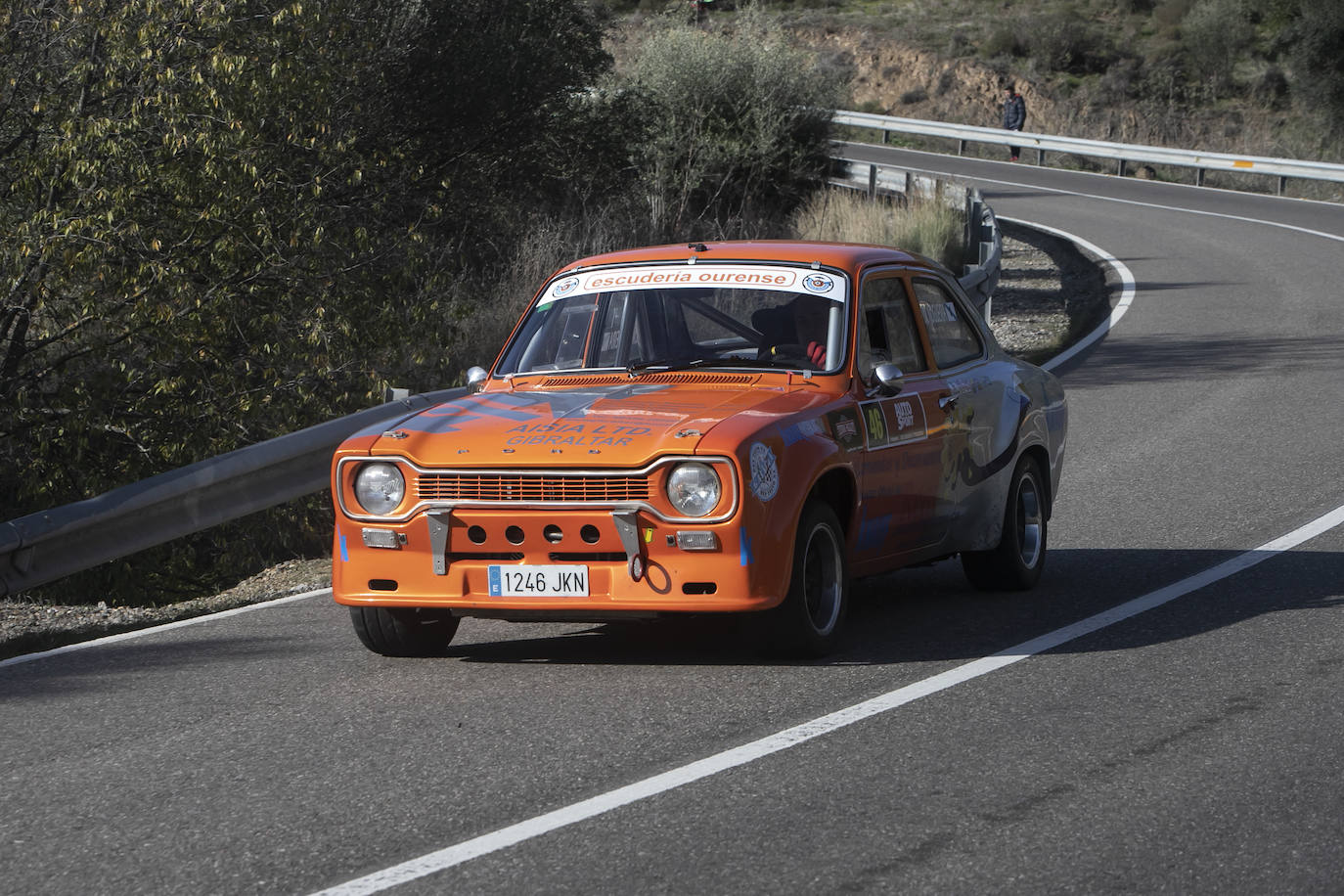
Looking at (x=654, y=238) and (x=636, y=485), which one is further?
(x=654, y=238)

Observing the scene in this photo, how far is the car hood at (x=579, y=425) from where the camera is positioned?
21.2 feet

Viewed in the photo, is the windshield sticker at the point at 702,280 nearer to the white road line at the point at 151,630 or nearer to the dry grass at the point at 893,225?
the white road line at the point at 151,630

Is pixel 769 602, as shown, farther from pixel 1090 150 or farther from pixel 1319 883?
pixel 1090 150

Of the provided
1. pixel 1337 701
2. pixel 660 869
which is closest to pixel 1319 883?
pixel 660 869

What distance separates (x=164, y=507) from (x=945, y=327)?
13.1 feet

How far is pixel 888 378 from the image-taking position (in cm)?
730

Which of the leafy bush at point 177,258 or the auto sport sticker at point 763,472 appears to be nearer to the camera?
the auto sport sticker at point 763,472

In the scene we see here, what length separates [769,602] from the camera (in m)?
6.43

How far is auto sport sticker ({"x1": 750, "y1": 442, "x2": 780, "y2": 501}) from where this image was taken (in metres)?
6.41

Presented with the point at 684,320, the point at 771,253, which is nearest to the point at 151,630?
the point at 684,320

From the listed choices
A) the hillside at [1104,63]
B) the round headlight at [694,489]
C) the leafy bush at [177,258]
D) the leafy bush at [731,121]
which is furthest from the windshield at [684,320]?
the hillside at [1104,63]

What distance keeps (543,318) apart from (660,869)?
406 cm

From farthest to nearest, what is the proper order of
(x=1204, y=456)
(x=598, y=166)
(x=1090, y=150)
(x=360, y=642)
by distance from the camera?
(x=1090, y=150) → (x=598, y=166) → (x=1204, y=456) → (x=360, y=642)

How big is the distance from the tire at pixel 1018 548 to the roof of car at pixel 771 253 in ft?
4.20
